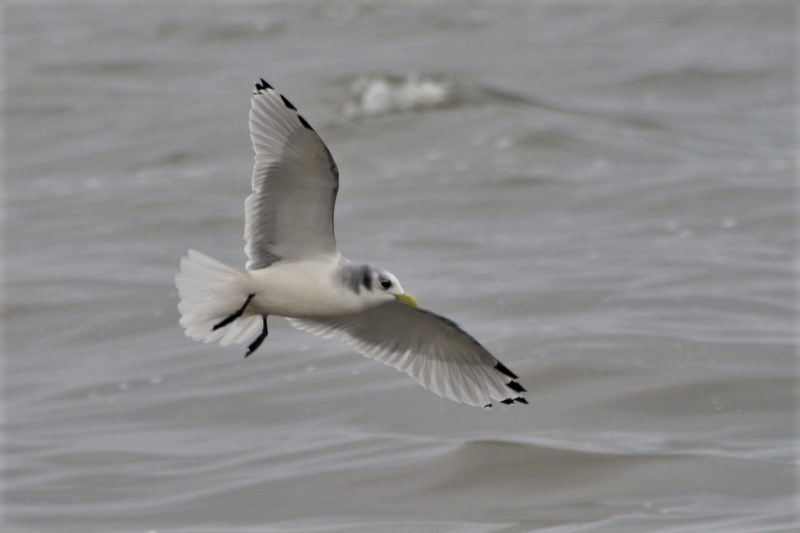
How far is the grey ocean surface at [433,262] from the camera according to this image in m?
8.52

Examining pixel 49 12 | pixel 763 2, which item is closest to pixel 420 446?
pixel 763 2

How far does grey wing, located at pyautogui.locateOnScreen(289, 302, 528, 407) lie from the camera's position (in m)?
6.63

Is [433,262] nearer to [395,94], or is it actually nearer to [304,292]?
[395,94]

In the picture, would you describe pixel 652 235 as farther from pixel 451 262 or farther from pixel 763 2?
pixel 763 2

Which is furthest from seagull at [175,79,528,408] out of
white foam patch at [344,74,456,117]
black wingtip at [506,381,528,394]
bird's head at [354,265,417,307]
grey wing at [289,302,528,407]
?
white foam patch at [344,74,456,117]

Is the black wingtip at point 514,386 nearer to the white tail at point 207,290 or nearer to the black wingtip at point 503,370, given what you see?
the black wingtip at point 503,370

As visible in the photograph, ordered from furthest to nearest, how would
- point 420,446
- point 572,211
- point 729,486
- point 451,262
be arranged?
point 572,211
point 451,262
point 420,446
point 729,486

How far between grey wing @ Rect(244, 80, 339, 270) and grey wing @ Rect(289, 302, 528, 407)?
51 centimetres

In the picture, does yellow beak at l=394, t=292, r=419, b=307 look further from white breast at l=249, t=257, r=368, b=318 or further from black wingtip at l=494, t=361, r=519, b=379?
black wingtip at l=494, t=361, r=519, b=379

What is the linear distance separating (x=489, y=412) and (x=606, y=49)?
1413 centimetres

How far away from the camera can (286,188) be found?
611 cm

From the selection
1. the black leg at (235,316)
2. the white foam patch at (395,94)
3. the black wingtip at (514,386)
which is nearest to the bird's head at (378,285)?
the black leg at (235,316)

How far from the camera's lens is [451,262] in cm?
1346

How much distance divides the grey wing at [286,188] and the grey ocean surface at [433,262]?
2.14 m
